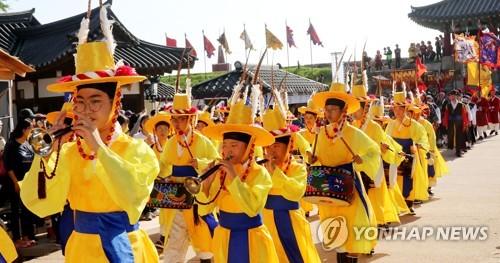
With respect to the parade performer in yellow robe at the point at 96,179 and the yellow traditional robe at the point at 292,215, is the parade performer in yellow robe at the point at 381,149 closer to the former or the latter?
the yellow traditional robe at the point at 292,215

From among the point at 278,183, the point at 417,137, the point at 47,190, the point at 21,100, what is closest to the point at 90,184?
the point at 47,190

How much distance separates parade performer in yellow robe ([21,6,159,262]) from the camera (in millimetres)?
3818

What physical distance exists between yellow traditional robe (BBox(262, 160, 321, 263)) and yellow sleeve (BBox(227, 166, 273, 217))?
64cm

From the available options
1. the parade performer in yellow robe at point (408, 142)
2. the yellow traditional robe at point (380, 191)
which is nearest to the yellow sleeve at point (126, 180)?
the yellow traditional robe at point (380, 191)

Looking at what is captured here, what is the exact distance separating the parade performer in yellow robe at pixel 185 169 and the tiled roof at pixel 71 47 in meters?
7.09

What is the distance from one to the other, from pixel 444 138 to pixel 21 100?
15.0 m

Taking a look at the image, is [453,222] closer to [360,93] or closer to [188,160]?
[360,93]

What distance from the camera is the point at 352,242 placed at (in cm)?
654

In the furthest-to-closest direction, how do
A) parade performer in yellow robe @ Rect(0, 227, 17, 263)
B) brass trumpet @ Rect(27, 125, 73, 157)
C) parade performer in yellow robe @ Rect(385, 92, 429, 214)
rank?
parade performer in yellow robe @ Rect(385, 92, 429, 214)
parade performer in yellow robe @ Rect(0, 227, 17, 263)
brass trumpet @ Rect(27, 125, 73, 157)

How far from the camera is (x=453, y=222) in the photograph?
9664mm

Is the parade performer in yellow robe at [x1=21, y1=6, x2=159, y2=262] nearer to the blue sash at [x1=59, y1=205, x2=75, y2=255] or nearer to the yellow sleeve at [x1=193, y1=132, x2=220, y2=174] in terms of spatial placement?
the blue sash at [x1=59, y1=205, x2=75, y2=255]

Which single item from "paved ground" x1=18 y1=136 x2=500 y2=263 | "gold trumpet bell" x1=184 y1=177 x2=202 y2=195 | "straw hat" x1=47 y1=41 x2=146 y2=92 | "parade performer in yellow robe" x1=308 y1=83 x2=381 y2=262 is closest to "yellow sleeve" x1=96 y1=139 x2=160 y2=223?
"straw hat" x1=47 y1=41 x2=146 y2=92

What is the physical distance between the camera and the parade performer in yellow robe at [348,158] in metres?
6.59

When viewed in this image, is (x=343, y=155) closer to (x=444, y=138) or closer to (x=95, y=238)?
(x=95, y=238)
